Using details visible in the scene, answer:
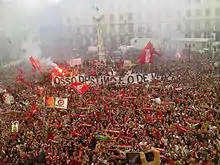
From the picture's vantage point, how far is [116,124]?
479 inches

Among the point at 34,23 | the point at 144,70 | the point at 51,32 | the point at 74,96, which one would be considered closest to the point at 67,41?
the point at 51,32

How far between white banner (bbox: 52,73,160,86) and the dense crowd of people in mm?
254

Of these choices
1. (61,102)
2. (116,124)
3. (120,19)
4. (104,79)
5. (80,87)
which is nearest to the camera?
(116,124)

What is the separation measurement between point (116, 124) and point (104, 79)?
20.0ft

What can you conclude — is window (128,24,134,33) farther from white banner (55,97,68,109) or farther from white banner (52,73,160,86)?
white banner (55,97,68,109)

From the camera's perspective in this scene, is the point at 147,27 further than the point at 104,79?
Yes

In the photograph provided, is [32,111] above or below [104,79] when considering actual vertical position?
below

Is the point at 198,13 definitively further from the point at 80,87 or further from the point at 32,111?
the point at 32,111

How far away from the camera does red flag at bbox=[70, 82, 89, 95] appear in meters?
15.9

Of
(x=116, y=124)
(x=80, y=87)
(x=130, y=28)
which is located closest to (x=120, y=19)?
(x=130, y=28)

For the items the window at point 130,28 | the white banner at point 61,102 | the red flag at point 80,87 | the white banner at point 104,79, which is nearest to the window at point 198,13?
the window at point 130,28

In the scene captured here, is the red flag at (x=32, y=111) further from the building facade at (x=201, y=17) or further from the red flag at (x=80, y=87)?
the building facade at (x=201, y=17)

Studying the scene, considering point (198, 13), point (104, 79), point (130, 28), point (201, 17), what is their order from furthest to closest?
point (130, 28) → point (198, 13) → point (201, 17) → point (104, 79)

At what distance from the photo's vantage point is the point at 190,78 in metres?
18.4
